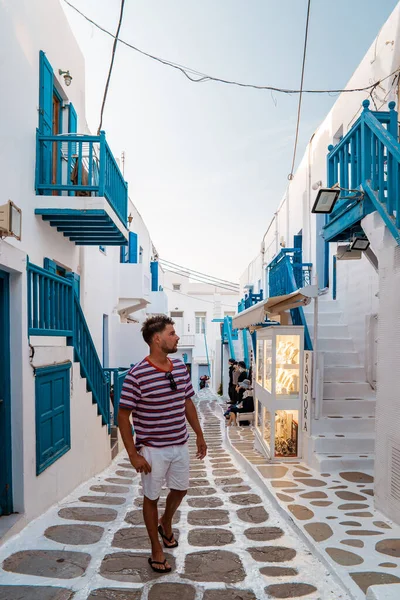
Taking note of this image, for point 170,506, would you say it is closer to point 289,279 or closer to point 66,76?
point 289,279

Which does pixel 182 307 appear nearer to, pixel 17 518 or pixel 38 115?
pixel 38 115

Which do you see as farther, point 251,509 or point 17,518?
point 251,509

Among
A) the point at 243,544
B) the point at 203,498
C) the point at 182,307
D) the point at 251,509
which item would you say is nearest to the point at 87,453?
the point at 203,498

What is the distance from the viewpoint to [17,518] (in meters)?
3.98

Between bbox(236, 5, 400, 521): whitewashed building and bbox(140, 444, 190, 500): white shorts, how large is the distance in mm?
2106

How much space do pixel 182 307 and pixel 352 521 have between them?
116ft

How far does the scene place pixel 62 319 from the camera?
5.87 m

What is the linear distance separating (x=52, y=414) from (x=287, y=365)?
373 cm

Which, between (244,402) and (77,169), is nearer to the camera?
(77,169)

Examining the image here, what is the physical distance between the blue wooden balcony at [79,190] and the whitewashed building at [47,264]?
2 cm

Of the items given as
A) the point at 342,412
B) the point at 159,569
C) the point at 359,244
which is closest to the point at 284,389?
the point at 342,412

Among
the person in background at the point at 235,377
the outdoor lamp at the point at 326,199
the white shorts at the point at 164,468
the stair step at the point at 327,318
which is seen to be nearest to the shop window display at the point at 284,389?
the stair step at the point at 327,318

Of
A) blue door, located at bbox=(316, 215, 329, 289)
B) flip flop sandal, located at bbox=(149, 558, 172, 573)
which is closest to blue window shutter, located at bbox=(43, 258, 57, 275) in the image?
flip flop sandal, located at bbox=(149, 558, 172, 573)

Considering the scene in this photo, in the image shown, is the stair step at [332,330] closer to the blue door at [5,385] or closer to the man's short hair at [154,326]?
the man's short hair at [154,326]
